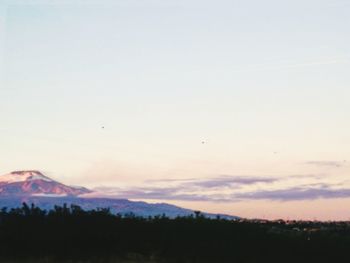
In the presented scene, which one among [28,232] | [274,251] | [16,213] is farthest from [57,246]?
[274,251]

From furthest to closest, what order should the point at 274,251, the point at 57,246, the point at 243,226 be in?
the point at 243,226 → the point at 274,251 → the point at 57,246

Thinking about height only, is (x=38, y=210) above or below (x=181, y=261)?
above

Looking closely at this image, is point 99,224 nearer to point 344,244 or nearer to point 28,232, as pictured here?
point 28,232

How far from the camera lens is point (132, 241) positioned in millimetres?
27703

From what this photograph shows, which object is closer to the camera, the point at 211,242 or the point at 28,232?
the point at 28,232

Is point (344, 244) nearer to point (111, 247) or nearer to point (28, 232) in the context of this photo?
point (111, 247)

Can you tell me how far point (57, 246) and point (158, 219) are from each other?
7022 millimetres

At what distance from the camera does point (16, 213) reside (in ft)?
97.2

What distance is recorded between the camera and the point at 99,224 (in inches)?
1155

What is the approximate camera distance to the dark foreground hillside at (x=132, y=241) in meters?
26.4

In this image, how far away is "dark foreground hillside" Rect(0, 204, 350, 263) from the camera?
2642cm

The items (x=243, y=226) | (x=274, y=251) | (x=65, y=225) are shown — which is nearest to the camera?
(x=65, y=225)

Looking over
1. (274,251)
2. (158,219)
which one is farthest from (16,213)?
(274,251)

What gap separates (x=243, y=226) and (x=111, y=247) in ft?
32.8
